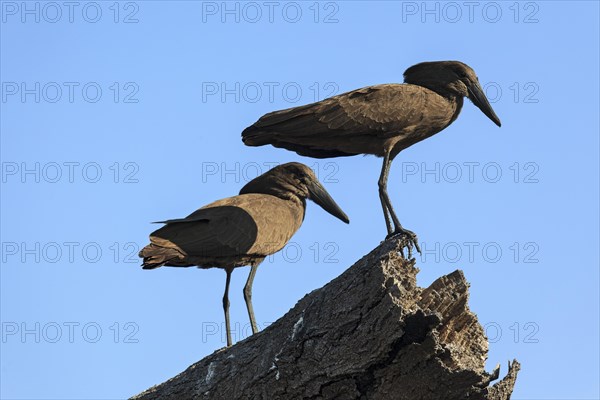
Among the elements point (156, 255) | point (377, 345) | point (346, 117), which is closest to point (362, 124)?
point (346, 117)

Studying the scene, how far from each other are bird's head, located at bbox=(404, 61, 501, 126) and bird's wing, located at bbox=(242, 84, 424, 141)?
1.62 ft

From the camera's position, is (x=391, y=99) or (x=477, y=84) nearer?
(x=391, y=99)

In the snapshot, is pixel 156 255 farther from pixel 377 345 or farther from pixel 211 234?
pixel 377 345

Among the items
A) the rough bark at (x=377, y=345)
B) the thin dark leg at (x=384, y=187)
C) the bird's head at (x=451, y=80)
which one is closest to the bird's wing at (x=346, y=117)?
the thin dark leg at (x=384, y=187)

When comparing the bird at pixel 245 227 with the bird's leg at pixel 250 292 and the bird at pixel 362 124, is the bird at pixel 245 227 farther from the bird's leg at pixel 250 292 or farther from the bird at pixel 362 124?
the bird at pixel 362 124

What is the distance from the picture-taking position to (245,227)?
8164mm

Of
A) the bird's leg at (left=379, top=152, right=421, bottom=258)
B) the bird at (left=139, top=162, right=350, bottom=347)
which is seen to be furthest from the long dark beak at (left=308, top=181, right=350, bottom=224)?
the bird's leg at (left=379, top=152, right=421, bottom=258)

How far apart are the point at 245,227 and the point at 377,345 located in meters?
3.29

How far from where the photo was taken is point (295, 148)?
7918 mm

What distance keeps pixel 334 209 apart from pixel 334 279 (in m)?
3.50

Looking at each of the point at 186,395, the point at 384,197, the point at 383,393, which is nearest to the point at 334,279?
the point at 383,393

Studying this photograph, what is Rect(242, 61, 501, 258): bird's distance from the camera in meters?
7.58

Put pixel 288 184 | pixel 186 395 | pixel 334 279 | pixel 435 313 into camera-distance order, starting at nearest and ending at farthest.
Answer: pixel 435 313 → pixel 334 279 → pixel 186 395 → pixel 288 184

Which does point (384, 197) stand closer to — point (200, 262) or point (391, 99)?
point (391, 99)
